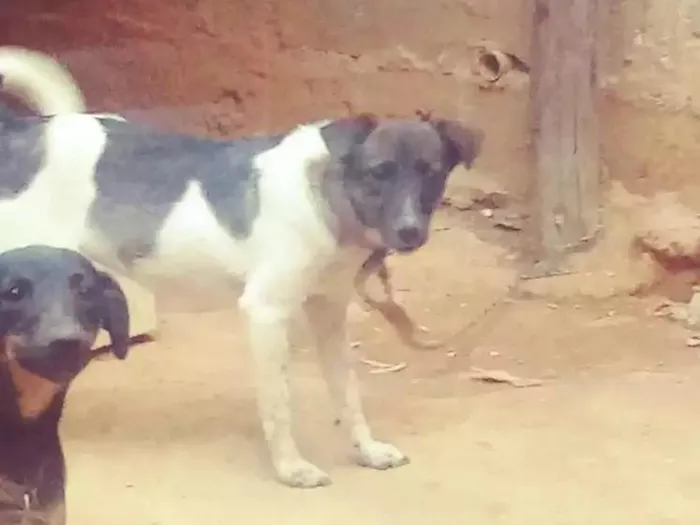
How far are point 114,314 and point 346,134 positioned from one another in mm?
208

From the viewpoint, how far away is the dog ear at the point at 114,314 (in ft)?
2.14

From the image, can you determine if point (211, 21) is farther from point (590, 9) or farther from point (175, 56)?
point (590, 9)

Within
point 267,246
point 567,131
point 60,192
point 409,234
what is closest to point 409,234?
point 409,234

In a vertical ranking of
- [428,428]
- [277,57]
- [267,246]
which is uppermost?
[277,57]

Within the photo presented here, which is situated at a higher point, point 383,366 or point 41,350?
point 41,350

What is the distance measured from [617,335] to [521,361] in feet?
0.41

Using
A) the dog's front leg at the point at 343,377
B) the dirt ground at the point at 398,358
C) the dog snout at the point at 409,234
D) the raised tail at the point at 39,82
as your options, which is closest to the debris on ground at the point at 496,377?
the dirt ground at the point at 398,358

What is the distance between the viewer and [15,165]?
808 mm

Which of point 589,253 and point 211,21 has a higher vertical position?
point 211,21

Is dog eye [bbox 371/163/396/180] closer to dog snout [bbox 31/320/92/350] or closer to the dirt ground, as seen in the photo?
the dirt ground

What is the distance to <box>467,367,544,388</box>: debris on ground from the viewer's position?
982 mm

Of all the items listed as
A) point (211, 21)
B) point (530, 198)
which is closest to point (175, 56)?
point (211, 21)

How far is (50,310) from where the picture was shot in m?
0.63

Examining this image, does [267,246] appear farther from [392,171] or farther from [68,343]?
[68,343]
